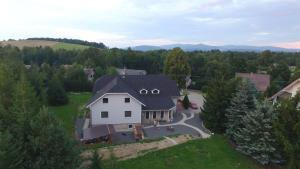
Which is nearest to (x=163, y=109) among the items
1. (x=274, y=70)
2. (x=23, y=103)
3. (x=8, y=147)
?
(x=23, y=103)

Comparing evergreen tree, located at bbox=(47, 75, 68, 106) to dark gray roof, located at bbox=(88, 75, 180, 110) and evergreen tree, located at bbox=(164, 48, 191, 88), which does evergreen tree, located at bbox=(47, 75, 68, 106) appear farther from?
evergreen tree, located at bbox=(164, 48, 191, 88)

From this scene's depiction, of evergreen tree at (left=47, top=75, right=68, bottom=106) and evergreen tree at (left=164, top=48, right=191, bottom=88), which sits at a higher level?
evergreen tree at (left=164, top=48, right=191, bottom=88)

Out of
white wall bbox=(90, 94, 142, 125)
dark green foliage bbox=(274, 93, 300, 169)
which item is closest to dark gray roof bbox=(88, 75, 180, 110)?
white wall bbox=(90, 94, 142, 125)

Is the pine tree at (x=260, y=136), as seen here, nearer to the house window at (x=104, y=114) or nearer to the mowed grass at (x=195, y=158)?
the mowed grass at (x=195, y=158)

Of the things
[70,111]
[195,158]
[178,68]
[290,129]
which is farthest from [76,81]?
[290,129]

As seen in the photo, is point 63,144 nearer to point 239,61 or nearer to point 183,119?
point 183,119

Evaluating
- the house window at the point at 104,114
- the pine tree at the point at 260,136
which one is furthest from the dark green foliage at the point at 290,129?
the house window at the point at 104,114
